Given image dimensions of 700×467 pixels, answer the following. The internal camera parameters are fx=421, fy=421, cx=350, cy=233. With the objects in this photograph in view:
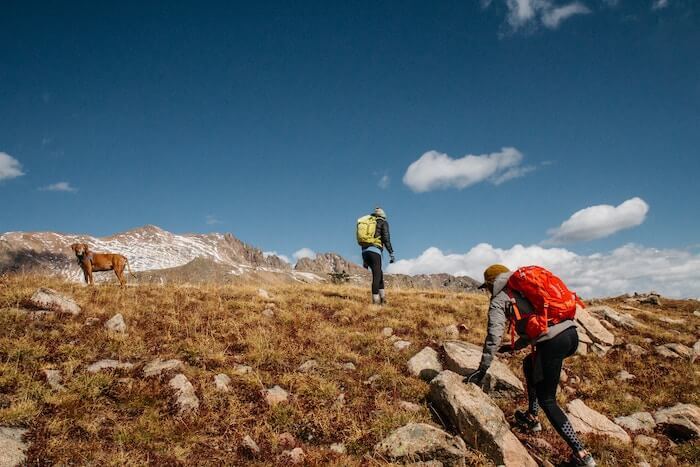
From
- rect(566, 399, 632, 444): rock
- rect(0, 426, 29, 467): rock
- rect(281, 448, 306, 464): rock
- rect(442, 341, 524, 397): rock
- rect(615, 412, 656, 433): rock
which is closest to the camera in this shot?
rect(0, 426, 29, 467): rock

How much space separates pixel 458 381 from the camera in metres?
7.59

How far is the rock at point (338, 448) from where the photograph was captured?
21.6 ft

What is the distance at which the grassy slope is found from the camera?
248 inches

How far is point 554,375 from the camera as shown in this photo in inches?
261

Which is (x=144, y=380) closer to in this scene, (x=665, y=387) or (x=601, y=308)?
(x=665, y=387)

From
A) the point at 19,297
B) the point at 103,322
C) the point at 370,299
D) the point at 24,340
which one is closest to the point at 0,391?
the point at 24,340

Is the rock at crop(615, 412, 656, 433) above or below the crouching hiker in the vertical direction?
below

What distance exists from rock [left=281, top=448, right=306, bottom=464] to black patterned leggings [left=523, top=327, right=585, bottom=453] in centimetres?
389

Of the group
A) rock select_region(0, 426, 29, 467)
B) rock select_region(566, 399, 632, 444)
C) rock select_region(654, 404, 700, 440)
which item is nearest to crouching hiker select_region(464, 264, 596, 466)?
rock select_region(566, 399, 632, 444)

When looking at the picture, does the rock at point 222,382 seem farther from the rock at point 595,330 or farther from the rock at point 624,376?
the rock at point 595,330

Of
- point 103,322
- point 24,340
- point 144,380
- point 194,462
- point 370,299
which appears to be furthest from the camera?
point 370,299

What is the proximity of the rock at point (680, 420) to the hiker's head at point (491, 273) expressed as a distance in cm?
482

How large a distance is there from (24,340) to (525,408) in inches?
395

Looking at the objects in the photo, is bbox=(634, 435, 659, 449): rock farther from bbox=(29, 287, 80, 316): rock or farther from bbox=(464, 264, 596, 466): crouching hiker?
bbox=(29, 287, 80, 316): rock
